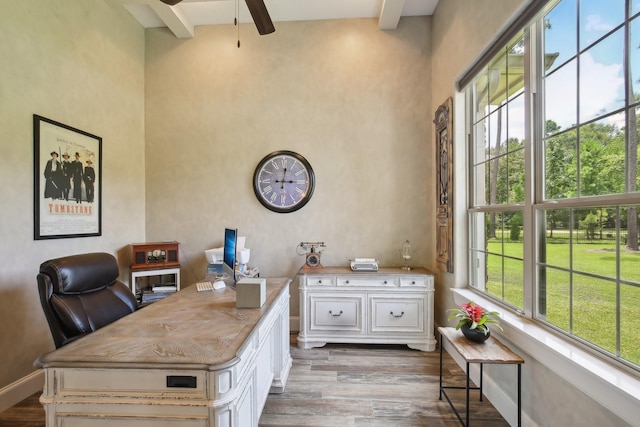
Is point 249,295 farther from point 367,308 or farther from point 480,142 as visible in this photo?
point 480,142

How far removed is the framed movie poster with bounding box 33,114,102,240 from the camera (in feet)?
7.88

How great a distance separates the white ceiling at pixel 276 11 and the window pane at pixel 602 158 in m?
2.50

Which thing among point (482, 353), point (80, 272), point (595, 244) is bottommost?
point (482, 353)

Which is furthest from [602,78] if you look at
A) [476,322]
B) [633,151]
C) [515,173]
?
[476,322]

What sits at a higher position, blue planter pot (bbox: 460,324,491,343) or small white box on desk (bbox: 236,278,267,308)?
small white box on desk (bbox: 236,278,267,308)

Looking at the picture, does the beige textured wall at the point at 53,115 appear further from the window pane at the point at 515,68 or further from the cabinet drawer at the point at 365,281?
the window pane at the point at 515,68

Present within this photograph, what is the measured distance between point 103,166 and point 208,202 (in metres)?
1.13

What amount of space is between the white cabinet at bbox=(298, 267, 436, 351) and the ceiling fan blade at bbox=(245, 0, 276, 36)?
2275mm

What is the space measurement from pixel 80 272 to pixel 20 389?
52.5 inches

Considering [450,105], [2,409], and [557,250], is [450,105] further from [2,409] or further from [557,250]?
[2,409]

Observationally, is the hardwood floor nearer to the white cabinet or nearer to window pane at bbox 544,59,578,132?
the white cabinet

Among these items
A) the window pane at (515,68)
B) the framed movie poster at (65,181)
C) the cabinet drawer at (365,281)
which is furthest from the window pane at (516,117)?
the framed movie poster at (65,181)

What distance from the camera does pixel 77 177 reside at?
2760 millimetres

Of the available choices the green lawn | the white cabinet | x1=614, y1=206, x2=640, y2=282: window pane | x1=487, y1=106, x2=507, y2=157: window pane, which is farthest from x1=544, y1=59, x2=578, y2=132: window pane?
the white cabinet
